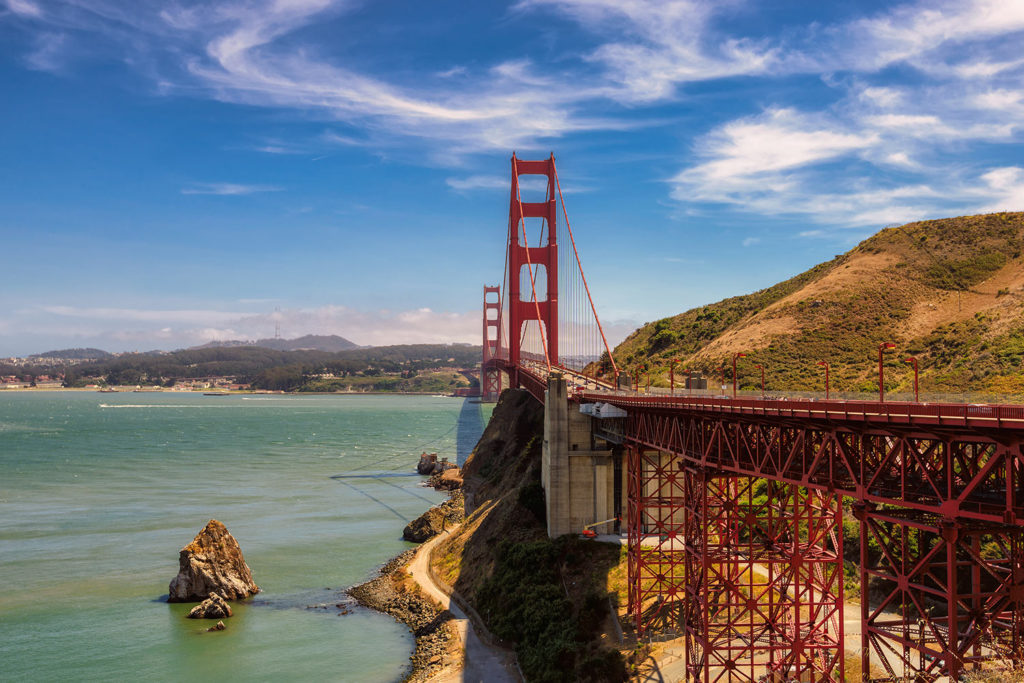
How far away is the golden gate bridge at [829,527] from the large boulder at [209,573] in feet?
64.9

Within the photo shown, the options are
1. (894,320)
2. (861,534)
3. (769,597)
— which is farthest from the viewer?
(894,320)

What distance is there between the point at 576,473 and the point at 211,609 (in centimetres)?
1884

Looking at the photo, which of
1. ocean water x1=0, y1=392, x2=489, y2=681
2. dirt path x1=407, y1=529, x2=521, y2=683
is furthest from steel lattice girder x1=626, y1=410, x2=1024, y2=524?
ocean water x1=0, y1=392, x2=489, y2=681

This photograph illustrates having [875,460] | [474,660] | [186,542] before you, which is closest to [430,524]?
[186,542]

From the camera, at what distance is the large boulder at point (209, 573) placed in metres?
42.5

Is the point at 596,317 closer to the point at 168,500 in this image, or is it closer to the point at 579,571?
the point at 579,571

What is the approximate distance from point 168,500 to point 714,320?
6579cm

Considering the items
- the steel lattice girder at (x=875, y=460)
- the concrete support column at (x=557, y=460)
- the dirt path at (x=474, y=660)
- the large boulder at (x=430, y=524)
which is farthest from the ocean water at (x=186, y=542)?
the steel lattice girder at (x=875, y=460)

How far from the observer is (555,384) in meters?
40.9

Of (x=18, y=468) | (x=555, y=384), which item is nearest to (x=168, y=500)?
(x=18, y=468)

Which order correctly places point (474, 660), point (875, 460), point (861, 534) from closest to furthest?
point (861, 534) < point (875, 460) < point (474, 660)

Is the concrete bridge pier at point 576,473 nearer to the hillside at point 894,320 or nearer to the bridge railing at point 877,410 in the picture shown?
the bridge railing at point 877,410

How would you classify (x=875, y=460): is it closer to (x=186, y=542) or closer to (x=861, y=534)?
(x=861, y=534)

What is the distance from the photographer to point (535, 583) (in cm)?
3566
